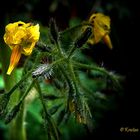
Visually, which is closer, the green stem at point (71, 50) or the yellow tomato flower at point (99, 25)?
the green stem at point (71, 50)

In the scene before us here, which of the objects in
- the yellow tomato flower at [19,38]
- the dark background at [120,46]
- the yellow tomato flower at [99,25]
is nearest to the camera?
the yellow tomato flower at [19,38]

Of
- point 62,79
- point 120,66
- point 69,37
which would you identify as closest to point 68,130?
point 120,66

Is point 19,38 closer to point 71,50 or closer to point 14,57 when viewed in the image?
point 14,57

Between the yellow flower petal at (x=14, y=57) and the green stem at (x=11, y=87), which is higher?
the yellow flower petal at (x=14, y=57)

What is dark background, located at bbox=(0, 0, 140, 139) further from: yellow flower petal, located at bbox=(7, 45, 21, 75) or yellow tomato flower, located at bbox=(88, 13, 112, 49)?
yellow flower petal, located at bbox=(7, 45, 21, 75)

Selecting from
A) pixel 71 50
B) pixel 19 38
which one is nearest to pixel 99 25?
pixel 71 50

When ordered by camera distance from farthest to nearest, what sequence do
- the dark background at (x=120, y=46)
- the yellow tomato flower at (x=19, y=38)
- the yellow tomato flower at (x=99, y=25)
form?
the dark background at (x=120, y=46) < the yellow tomato flower at (x=99, y=25) < the yellow tomato flower at (x=19, y=38)

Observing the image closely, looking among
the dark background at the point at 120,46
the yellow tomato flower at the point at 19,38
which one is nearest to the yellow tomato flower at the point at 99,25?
the yellow tomato flower at the point at 19,38

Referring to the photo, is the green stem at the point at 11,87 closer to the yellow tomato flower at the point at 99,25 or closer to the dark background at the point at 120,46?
the yellow tomato flower at the point at 99,25

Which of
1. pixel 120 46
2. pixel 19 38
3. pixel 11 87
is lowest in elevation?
pixel 120 46
